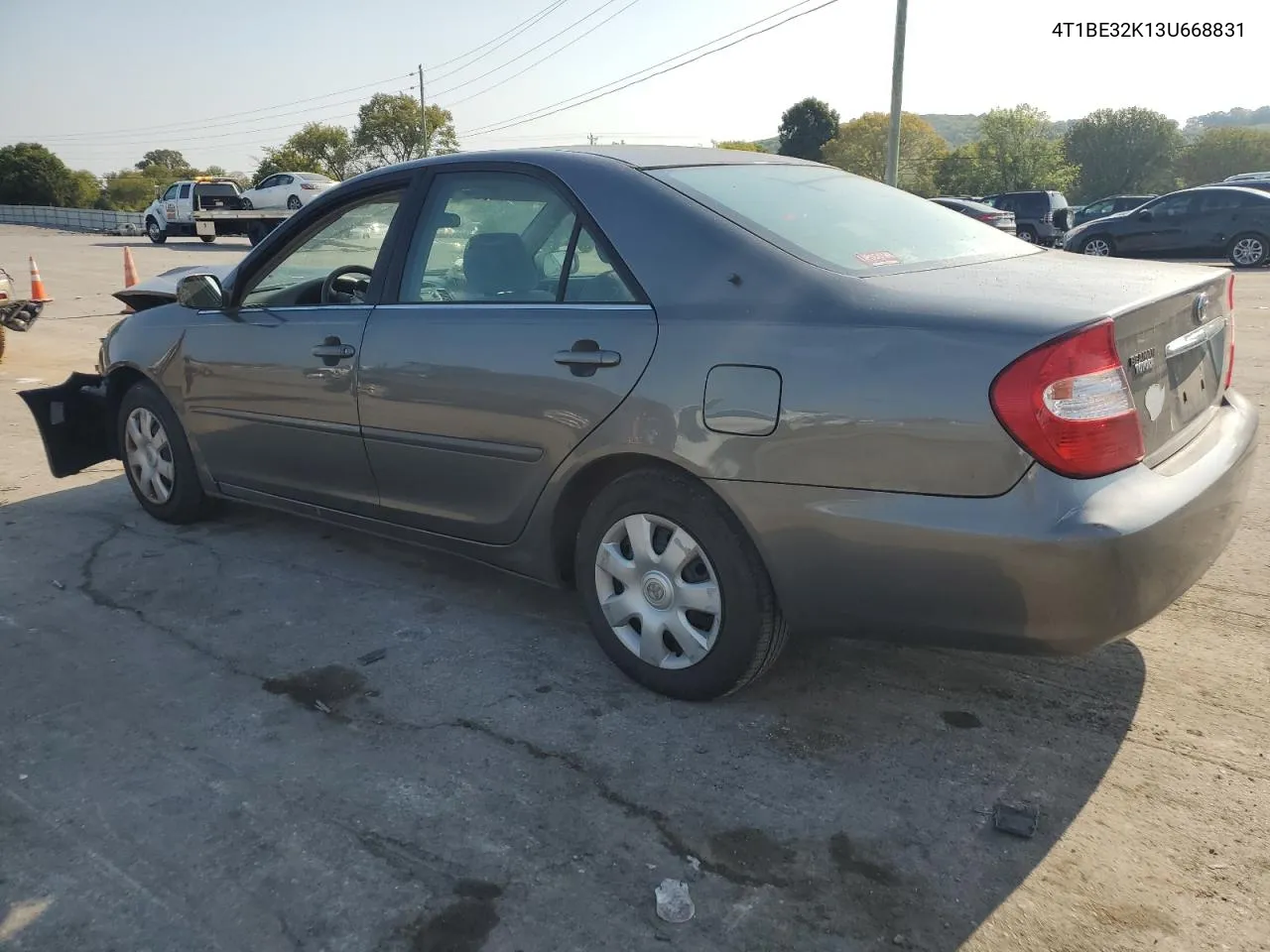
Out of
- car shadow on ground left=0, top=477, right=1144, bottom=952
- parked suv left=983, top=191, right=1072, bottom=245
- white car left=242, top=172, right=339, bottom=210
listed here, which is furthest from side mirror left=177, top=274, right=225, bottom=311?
white car left=242, top=172, right=339, bottom=210

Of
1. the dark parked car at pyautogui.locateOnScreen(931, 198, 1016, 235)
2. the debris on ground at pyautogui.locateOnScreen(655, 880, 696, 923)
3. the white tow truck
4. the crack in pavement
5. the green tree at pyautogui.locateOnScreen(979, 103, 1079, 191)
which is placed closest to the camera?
the debris on ground at pyautogui.locateOnScreen(655, 880, 696, 923)

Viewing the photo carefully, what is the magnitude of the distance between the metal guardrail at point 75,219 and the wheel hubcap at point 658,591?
148ft

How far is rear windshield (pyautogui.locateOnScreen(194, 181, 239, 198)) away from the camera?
33219 millimetres

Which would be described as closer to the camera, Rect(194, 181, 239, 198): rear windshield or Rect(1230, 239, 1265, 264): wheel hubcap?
Rect(1230, 239, 1265, 264): wheel hubcap

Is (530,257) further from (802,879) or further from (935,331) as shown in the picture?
(802,879)

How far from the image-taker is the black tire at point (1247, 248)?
18.6 metres

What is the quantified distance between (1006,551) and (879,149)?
285ft

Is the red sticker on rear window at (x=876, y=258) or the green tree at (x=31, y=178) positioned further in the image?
the green tree at (x=31, y=178)

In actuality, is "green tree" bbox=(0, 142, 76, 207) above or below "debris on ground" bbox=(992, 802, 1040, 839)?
above

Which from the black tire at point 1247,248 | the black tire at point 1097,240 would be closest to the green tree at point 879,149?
the black tire at point 1097,240

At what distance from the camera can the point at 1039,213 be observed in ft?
91.0

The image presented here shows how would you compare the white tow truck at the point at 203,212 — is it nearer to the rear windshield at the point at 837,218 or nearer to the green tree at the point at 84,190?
the rear windshield at the point at 837,218

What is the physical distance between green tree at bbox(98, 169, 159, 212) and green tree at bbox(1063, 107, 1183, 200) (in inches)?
2895

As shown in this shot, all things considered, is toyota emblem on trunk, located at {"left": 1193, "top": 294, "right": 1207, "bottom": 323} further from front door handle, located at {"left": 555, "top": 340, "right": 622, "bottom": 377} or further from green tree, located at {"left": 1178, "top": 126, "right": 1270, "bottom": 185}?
green tree, located at {"left": 1178, "top": 126, "right": 1270, "bottom": 185}
